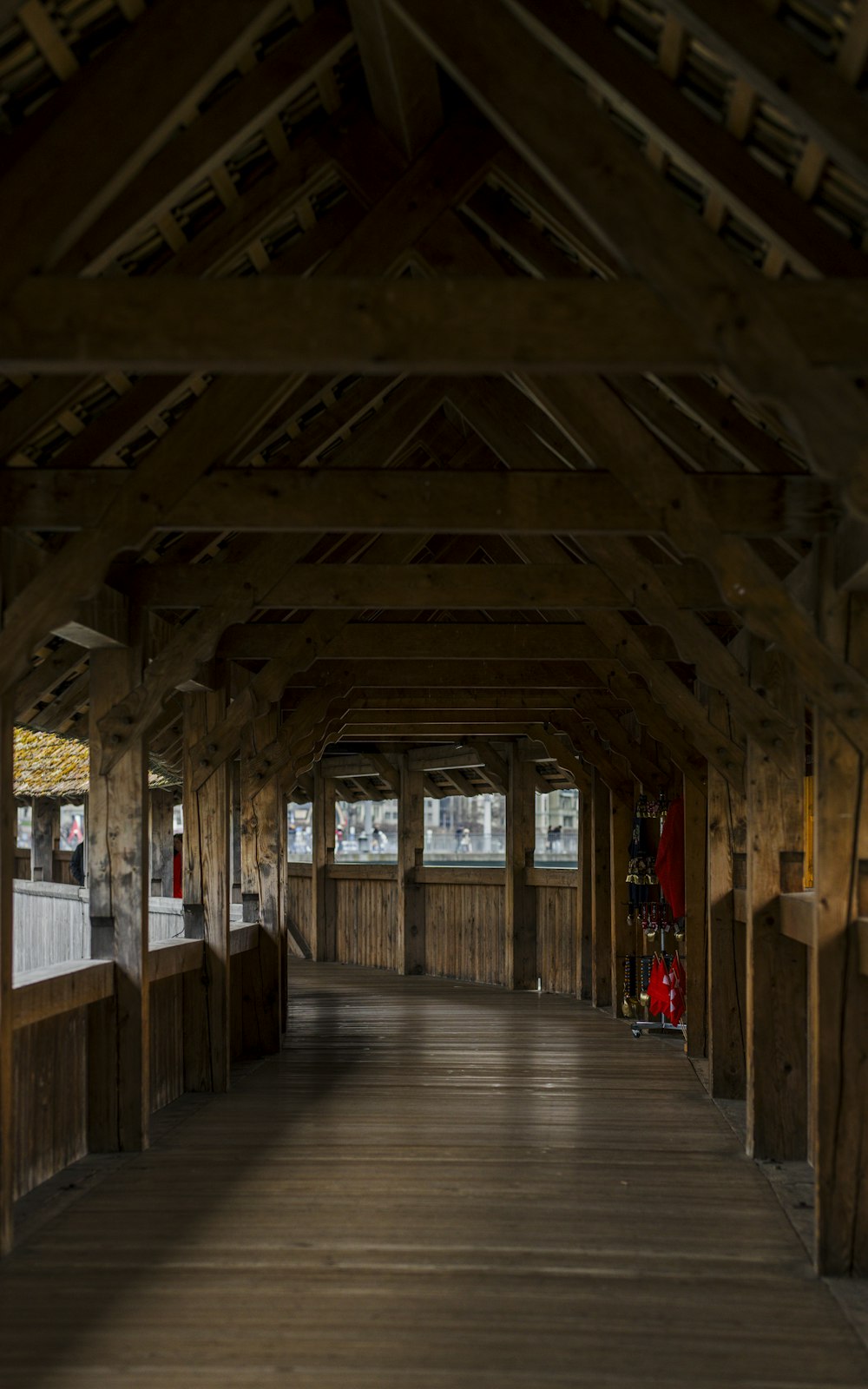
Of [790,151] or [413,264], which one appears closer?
[790,151]

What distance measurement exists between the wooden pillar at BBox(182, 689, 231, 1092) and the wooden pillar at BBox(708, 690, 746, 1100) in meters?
3.10

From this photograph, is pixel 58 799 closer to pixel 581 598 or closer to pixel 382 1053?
pixel 382 1053

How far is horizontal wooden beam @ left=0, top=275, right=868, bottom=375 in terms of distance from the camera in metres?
3.79

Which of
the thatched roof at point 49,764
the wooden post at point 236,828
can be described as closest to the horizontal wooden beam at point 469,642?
the wooden post at point 236,828

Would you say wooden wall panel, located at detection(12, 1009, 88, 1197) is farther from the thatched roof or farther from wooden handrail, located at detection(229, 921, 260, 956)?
the thatched roof

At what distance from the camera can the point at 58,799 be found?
1612 cm

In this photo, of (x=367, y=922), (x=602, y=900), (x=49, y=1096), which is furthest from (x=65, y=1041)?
(x=367, y=922)

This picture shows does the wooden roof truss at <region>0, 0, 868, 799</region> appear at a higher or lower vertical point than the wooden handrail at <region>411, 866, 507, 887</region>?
higher

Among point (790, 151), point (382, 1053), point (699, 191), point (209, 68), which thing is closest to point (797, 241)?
point (790, 151)

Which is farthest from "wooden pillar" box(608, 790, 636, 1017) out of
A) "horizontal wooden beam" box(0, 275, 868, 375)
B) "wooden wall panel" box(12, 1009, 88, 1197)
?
"horizontal wooden beam" box(0, 275, 868, 375)

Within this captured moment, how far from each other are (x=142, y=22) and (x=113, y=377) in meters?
2.07

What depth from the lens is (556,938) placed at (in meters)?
16.0

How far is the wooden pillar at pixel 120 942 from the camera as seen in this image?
7.53m

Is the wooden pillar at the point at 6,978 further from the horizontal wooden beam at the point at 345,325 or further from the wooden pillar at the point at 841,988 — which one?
the wooden pillar at the point at 841,988
